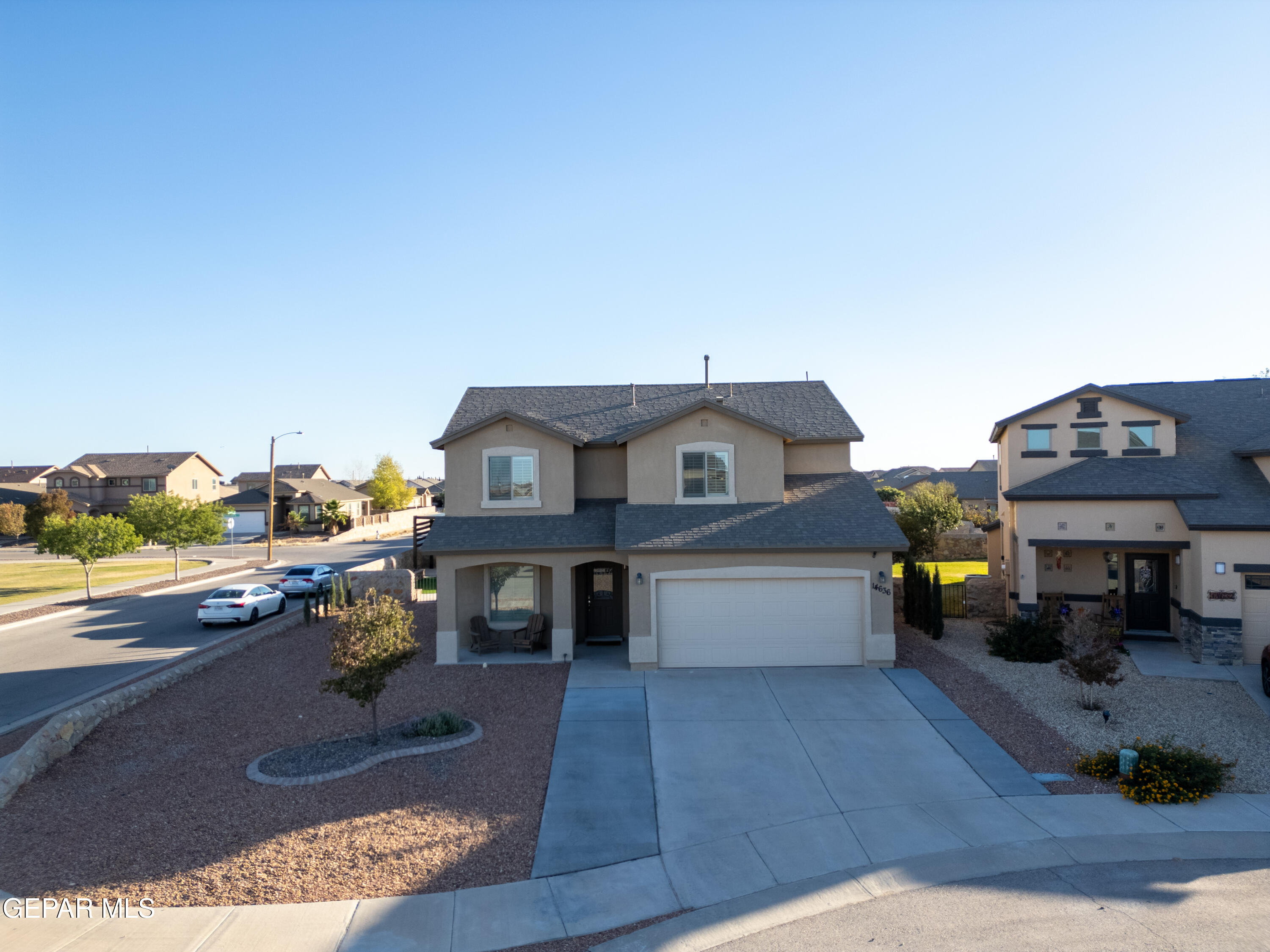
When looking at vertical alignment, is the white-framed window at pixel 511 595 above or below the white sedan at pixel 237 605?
above

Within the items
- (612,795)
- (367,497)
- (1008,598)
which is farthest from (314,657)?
(367,497)

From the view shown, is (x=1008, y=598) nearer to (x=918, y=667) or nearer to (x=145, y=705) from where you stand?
(x=918, y=667)

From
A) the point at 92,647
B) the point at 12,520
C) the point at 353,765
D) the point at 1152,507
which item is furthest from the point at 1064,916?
the point at 12,520

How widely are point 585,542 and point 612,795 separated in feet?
24.9

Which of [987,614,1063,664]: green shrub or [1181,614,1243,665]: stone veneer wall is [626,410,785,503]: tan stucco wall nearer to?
[987,614,1063,664]: green shrub

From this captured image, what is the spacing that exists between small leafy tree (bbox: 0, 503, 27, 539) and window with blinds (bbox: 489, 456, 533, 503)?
61.7 meters

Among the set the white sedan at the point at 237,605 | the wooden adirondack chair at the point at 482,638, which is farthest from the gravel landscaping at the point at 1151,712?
the white sedan at the point at 237,605

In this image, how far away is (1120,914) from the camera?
6961 millimetres

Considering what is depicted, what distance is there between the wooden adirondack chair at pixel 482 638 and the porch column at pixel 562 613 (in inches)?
62.9

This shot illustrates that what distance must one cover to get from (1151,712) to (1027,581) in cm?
584

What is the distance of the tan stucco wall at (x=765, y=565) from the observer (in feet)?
53.2

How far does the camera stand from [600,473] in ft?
63.3

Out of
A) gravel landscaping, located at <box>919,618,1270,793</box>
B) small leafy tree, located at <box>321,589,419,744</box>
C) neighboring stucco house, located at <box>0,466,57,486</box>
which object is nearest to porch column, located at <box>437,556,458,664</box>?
small leafy tree, located at <box>321,589,419,744</box>

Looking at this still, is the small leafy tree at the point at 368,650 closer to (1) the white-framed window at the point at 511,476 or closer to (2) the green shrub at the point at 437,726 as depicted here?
(2) the green shrub at the point at 437,726
